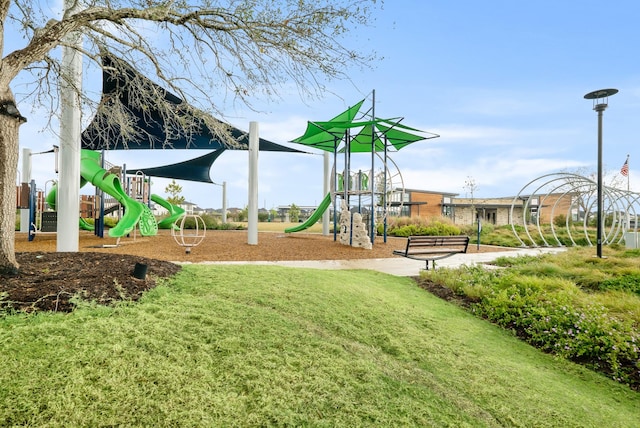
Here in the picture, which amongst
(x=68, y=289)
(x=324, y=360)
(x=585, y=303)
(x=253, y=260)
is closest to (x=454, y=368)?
(x=324, y=360)

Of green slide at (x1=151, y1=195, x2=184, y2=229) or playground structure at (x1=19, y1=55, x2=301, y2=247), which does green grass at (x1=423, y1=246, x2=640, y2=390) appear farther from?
green slide at (x1=151, y1=195, x2=184, y2=229)

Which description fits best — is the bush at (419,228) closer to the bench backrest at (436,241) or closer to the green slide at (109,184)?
the bench backrest at (436,241)

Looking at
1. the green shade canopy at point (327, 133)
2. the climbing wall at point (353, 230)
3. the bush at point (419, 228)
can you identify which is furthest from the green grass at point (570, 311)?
the bush at point (419, 228)

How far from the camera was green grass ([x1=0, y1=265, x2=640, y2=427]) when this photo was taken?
1.97 m

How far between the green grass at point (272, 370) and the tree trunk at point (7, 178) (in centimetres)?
133

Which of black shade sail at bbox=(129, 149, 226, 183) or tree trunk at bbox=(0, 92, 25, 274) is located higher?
black shade sail at bbox=(129, 149, 226, 183)

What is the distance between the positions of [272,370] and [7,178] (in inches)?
130

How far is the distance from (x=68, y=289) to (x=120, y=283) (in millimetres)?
442

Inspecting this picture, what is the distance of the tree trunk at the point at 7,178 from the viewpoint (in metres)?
3.55

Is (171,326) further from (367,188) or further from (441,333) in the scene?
(367,188)

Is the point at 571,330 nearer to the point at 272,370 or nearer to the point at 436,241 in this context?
the point at 436,241

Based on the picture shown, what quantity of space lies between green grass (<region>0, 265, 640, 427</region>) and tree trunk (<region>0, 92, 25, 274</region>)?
4.37ft

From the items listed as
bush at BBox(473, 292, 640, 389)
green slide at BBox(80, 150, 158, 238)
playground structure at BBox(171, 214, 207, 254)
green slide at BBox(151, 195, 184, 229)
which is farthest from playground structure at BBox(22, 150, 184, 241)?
bush at BBox(473, 292, 640, 389)

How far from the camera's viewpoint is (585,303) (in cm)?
475
